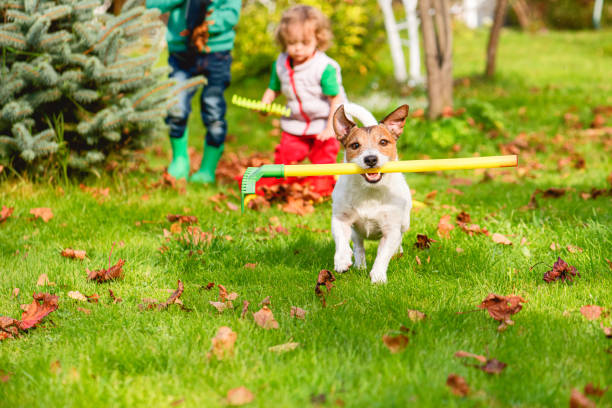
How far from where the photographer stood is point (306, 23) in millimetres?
5504

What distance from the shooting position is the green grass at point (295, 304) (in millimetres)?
2242

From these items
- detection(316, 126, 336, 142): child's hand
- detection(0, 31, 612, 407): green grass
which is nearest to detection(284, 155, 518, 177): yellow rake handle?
detection(0, 31, 612, 407): green grass

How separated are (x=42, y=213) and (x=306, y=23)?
2.84 meters

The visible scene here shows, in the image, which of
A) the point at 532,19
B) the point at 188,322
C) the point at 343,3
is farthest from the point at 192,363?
the point at 532,19

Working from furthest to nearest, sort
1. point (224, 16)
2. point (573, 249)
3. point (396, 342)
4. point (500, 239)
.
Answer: point (224, 16), point (500, 239), point (573, 249), point (396, 342)

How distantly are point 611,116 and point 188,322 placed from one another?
8.59 meters

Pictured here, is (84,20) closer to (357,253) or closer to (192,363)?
(357,253)

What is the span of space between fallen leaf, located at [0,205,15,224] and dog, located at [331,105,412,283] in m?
2.70

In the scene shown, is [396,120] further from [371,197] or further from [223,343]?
[223,343]

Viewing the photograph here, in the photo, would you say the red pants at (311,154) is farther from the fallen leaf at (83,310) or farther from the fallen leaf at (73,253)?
the fallen leaf at (83,310)

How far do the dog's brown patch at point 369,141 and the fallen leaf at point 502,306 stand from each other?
3.60ft

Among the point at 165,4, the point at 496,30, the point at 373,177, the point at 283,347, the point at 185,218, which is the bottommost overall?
the point at 185,218

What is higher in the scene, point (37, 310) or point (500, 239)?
point (37, 310)

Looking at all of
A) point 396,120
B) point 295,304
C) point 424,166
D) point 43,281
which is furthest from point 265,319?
point 396,120
